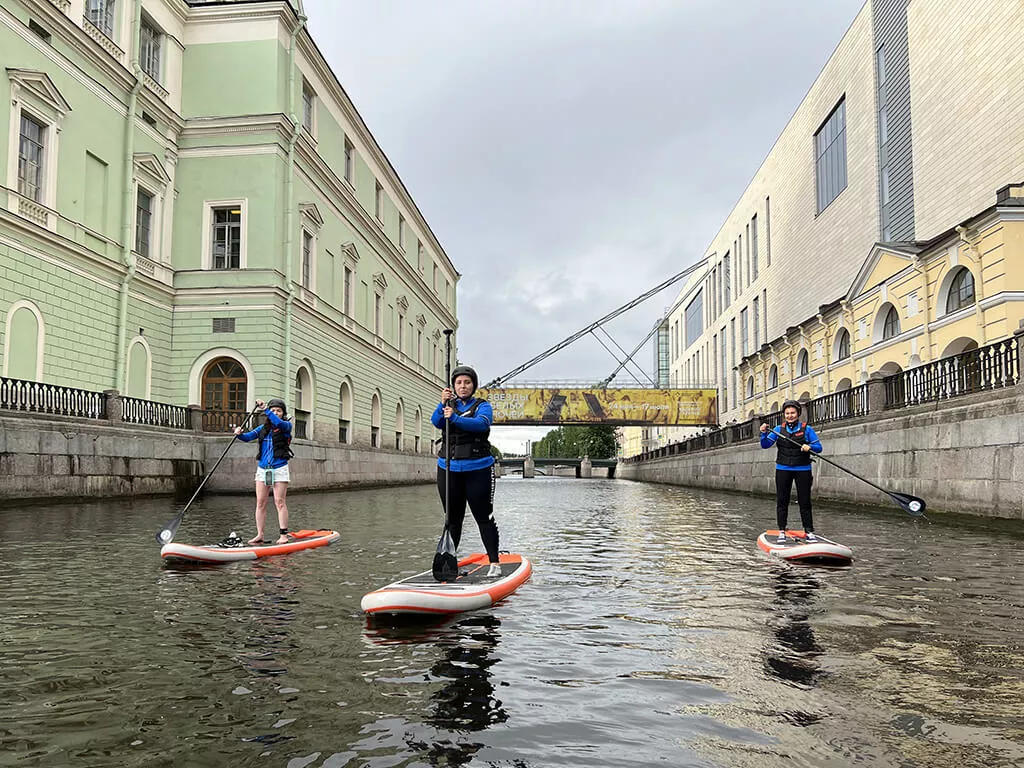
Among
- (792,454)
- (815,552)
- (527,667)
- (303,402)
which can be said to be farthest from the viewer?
(303,402)

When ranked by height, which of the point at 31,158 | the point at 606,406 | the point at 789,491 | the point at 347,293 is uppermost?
the point at 31,158

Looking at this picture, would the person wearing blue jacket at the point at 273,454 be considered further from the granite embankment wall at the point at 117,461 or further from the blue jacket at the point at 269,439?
the granite embankment wall at the point at 117,461

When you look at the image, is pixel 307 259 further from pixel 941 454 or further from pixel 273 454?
pixel 941 454

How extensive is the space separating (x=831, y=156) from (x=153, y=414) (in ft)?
Result: 101

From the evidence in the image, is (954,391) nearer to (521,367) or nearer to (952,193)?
(952,193)

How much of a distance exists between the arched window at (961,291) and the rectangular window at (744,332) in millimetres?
28906

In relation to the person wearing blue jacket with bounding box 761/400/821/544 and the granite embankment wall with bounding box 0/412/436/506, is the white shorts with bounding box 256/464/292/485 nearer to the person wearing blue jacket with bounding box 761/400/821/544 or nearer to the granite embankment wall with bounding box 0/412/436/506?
the person wearing blue jacket with bounding box 761/400/821/544

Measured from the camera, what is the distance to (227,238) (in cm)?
2927

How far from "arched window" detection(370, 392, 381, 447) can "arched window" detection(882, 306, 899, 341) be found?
24509 mm

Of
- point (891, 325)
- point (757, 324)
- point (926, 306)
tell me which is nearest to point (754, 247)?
point (757, 324)

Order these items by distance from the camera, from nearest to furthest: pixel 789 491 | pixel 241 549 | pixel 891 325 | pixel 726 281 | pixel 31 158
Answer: pixel 241 549
pixel 789 491
pixel 31 158
pixel 891 325
pixel 726 281

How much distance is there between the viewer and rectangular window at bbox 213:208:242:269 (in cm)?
2912

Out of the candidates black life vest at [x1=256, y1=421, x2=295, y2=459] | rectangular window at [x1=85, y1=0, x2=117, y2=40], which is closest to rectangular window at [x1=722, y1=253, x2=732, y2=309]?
rectangular window at [x1=85, y1=0, x2=117, y2=40]

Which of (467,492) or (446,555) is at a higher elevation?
(467,492)
